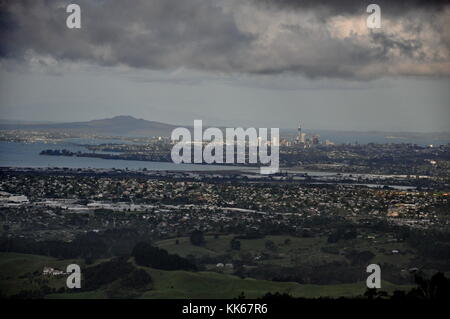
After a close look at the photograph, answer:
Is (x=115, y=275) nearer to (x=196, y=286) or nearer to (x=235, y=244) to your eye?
(x=196, y=286)

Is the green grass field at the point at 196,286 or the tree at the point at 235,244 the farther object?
the tree at the point at 235,244

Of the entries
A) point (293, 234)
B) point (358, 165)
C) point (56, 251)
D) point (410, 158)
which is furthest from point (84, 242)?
point (410, 158)

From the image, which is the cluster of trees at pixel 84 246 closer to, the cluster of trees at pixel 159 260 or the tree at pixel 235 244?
the cluster of trees at pixel 159 260

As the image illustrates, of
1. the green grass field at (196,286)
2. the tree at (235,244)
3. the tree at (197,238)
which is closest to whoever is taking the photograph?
the green grass field at (196,286)

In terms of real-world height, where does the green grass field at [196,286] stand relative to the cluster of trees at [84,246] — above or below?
below

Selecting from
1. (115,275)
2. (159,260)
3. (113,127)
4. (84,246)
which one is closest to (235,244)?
(159,260)

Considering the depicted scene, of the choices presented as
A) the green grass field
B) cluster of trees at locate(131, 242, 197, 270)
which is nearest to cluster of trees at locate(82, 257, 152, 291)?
the green grass field

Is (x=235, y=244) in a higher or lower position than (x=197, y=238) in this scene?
lower

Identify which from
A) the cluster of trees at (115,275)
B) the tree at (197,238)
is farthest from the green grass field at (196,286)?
the tree at (197,238)
